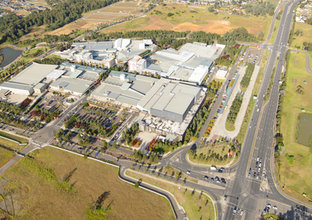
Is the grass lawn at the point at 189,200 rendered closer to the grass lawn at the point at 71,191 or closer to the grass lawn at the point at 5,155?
the grass lawn at the point at 71,191

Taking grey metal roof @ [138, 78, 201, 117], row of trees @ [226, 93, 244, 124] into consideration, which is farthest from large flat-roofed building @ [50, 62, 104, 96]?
row of trees @ [226, 93, 244, 124]

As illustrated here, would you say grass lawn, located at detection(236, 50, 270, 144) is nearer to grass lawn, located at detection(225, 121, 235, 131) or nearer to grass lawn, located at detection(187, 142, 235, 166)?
grass lawn, located at detection(225, 121, 235, 131)

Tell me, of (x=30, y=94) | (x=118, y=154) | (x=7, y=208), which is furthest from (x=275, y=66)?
(x=7, y=208)

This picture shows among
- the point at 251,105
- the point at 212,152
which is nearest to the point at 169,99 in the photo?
the point at 212,152

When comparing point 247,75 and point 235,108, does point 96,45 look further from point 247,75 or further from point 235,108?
point 235,108

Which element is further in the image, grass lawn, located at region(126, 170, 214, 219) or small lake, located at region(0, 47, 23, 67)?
small lake, located at region(0, 47, 23, 67)

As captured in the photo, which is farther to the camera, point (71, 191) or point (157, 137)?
point (157, 137)
